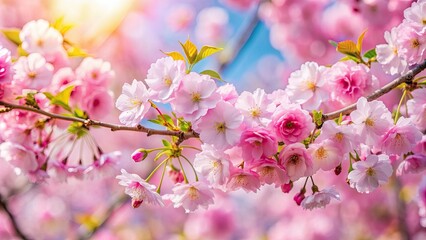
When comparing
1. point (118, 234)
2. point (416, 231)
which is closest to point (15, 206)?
point (118, 234)

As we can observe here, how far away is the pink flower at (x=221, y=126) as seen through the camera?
4.13 ft

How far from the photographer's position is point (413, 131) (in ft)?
4.39

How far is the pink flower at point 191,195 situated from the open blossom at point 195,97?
244 millimetres

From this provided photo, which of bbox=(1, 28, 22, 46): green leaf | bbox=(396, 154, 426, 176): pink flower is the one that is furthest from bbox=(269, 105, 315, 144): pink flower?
bbox=(1, 28, 22, 46): green leaf

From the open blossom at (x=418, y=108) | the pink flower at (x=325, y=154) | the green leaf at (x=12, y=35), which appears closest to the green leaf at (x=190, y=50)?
the pink flower at (x=325, y=154)

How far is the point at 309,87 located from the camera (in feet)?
4.77

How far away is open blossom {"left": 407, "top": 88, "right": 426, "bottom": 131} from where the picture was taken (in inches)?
55.7

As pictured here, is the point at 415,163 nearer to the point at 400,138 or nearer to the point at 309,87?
the point at 400,138

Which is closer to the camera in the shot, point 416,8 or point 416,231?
point 416,8

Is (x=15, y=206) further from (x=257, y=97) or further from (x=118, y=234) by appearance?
(x=257, y=97)

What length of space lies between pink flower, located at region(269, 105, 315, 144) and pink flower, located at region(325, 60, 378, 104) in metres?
0.27

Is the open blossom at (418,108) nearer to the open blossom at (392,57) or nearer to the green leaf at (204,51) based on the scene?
the open blossom at (392,57)

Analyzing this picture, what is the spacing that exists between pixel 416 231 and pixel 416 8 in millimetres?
3661

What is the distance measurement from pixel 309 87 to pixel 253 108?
0.23 meters
